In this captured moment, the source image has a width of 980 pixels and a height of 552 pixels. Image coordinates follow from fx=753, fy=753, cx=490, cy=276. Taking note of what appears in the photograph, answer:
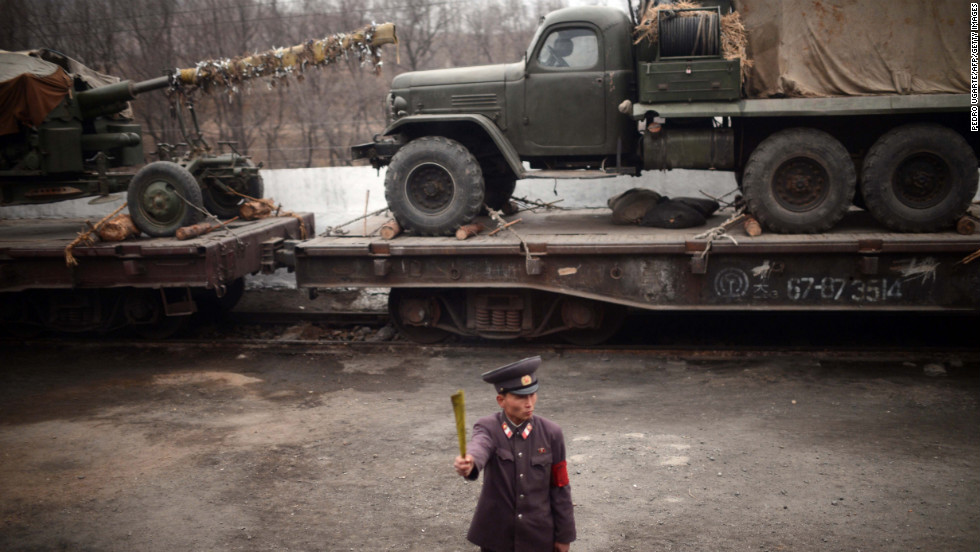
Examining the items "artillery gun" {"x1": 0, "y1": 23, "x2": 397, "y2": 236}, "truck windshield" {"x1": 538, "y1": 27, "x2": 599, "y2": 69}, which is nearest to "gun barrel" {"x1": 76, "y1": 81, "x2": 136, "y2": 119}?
"artillery gun" {"x1": 0, "y1": 23, "x2": 397, "y2": 236}

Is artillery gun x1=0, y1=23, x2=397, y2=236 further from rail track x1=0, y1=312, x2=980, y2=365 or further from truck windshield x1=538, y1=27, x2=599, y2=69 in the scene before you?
truck windshield x1=538, y1=27, x2=599, y2=69

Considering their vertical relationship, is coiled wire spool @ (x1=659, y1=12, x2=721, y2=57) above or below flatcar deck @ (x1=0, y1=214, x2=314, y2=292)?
above

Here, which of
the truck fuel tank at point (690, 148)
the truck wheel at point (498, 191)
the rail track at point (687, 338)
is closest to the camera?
the truck fuel tank at point (690, 148)

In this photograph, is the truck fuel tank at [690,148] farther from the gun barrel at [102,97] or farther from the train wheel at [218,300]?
the gun barrel at [102,97]

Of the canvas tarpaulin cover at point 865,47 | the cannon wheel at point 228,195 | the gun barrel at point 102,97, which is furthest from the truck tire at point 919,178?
the gun barrel at point 102,97

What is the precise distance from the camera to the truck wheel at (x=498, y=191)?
31.1 ft

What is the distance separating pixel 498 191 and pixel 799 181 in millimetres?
3656

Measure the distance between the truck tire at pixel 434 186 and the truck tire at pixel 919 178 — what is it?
394cm

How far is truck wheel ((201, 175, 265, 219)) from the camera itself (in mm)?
9844

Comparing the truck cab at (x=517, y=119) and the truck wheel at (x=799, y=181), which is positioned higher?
the truck cab at (x=517, y=119)

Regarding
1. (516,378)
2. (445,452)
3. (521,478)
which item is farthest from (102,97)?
(521,478)

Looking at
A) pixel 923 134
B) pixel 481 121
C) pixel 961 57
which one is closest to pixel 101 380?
pixel 481 121

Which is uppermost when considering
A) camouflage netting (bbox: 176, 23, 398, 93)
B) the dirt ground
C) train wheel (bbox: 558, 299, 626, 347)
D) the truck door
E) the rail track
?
camouflage netting (bbox: 176, 23, 398, 93)

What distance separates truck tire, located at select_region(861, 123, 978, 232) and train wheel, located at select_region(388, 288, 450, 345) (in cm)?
460
